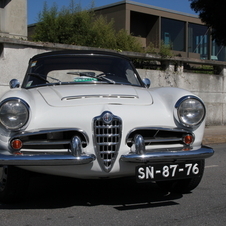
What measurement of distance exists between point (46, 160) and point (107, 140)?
21.1 inches

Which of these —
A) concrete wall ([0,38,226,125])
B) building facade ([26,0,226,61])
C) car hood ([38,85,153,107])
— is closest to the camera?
car hood ([38,85,153,107])

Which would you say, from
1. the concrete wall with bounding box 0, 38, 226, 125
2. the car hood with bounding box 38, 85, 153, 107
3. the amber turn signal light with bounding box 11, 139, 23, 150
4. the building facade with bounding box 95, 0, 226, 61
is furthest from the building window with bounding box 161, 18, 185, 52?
the amber turn signal light with bounding box 11, 139, 23, 150

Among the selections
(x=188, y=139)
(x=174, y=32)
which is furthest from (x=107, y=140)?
(x=174, y=32)

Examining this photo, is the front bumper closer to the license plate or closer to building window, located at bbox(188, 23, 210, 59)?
the license plate

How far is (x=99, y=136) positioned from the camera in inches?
141

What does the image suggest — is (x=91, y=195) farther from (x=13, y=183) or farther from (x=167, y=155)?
(x=167, y=155)

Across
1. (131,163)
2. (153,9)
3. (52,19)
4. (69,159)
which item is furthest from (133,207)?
(153,9)

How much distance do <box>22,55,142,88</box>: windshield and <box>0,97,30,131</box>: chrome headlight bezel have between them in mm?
1113

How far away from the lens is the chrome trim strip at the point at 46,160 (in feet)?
11.3

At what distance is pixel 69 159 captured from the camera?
11.3 ft

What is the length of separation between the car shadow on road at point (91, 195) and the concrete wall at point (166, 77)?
4092 mm

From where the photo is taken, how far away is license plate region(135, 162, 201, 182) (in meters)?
3.57

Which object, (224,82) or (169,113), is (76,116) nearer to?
→ (169,113)

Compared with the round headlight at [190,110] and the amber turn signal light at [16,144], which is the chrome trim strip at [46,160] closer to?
the amber turn signal light at [16,144]
